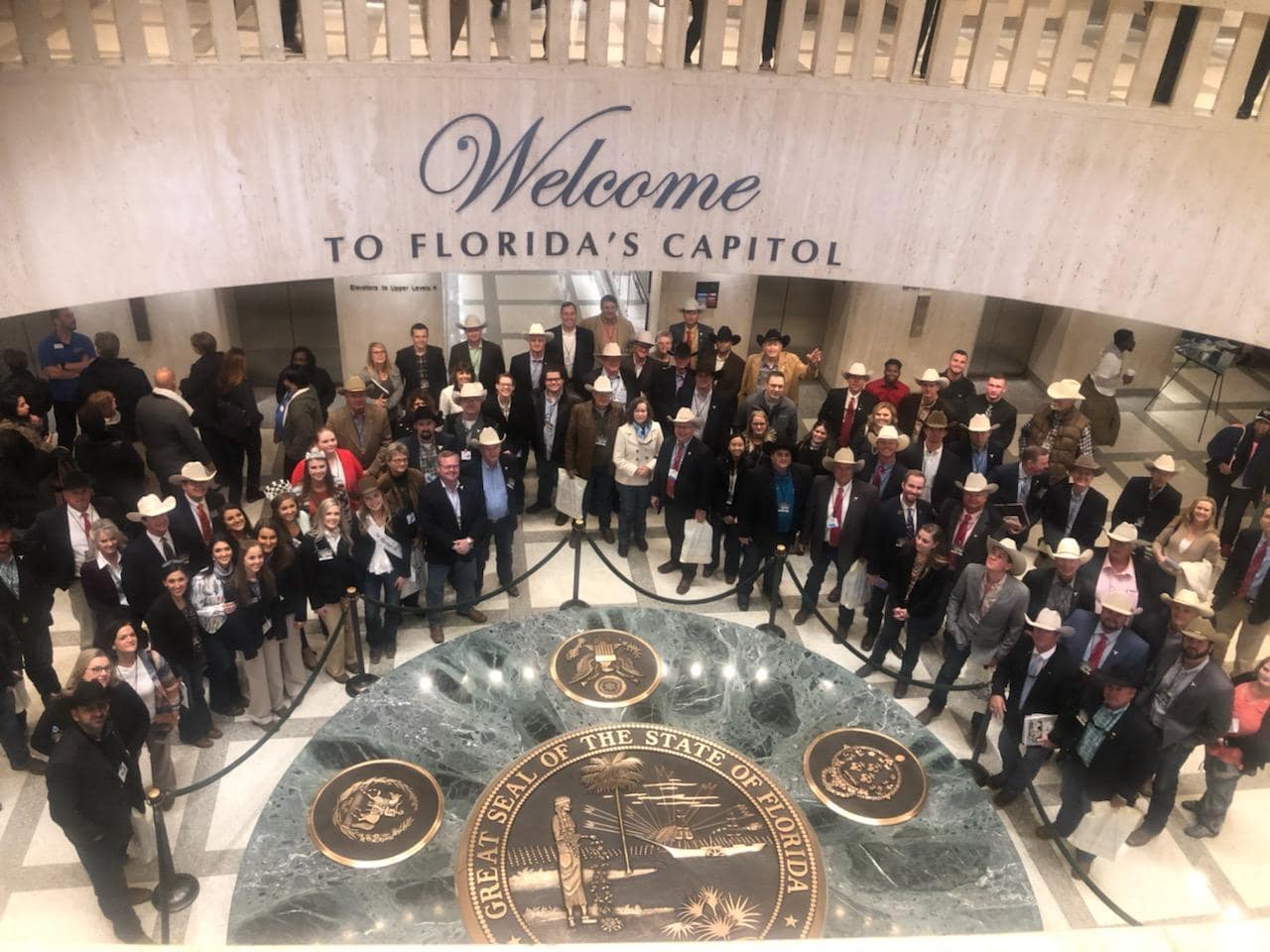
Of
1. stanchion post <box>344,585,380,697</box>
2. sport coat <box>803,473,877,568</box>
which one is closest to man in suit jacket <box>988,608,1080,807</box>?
sport coat <box>803,473,877,568</box>

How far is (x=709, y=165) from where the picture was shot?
9.21 m

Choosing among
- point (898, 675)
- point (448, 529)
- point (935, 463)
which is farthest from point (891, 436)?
point (448, 529)

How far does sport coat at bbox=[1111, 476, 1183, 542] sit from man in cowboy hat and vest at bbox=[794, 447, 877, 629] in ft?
7.06

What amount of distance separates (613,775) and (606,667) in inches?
38.3

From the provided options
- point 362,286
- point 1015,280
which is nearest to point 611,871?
point 1015,280

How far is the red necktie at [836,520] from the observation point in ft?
25.8

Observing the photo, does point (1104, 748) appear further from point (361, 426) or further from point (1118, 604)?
point (361, 426)

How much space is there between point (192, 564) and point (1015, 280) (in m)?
7.33

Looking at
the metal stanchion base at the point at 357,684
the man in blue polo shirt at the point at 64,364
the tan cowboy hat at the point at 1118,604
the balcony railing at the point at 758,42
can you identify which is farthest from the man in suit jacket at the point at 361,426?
the tan cowboy hat at the point at 1118,604

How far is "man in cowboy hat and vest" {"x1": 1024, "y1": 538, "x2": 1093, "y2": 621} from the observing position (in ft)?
22.8

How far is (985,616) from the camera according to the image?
7000 millimetres

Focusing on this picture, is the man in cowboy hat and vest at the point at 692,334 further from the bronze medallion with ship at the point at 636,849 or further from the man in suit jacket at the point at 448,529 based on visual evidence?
the bronze medallion with ship at the point at 636,849

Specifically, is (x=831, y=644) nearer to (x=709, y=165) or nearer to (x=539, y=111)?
(x=709, y=165)

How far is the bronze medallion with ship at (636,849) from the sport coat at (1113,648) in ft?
7.63
